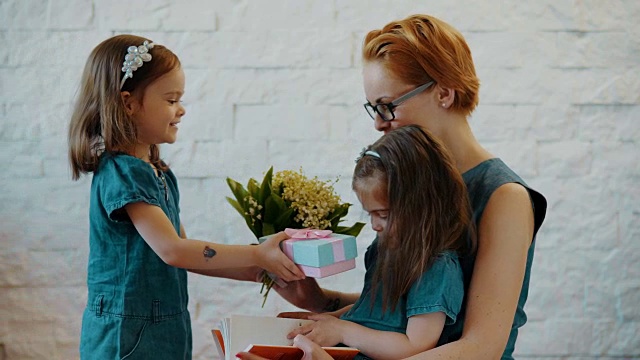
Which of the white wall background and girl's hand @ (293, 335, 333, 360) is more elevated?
the white wall background

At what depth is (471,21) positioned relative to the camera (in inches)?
111

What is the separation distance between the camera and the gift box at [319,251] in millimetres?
1761

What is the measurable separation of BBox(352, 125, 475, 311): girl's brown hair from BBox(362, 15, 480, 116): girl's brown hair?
0.16m

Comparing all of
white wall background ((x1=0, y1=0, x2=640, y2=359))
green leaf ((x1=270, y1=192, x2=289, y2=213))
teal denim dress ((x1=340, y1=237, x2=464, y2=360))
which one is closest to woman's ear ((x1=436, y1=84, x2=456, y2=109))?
teal denim dress ((x1=340, y1=237, x2=464, y2=360))

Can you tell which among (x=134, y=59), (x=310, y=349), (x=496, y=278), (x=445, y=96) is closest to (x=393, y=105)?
(x=445, y=96)

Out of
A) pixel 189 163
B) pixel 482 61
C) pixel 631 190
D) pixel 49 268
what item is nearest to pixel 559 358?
pixel 631 190

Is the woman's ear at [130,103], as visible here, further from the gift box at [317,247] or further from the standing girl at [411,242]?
the standing girl at [411,242]

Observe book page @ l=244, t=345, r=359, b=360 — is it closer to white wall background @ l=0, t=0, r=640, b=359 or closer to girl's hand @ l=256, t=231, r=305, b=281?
girl's hand @ l=256, t=231, r=305, b=281

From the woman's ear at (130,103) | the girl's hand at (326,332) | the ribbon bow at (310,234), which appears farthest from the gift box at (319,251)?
the woman's ear at (130,103)

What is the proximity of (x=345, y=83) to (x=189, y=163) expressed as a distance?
1.95 ft

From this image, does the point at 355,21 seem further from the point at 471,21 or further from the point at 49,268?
the point at 49,268

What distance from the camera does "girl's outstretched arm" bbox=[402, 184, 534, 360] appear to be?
1.60 metres

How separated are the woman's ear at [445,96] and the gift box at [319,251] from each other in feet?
1.17

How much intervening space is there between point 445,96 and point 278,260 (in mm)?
521
